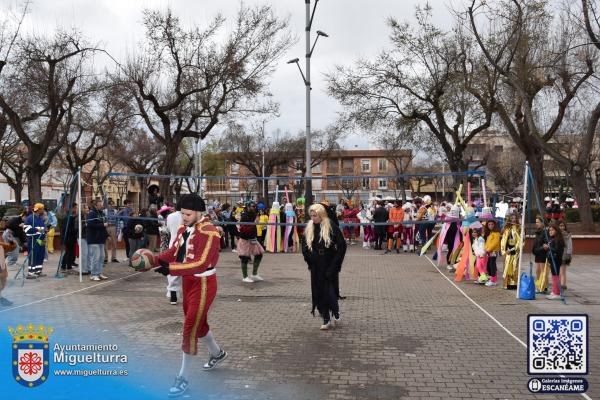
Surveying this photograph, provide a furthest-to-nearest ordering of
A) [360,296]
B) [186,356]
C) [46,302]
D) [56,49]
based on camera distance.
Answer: [56,49], [360,296], [46,302], [186,356]

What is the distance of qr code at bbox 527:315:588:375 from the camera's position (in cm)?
428

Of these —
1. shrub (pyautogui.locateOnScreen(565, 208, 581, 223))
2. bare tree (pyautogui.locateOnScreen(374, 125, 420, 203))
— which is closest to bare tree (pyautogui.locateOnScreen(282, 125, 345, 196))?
bare tree (pyautogui.locateOnScreen(374, 125, 420, 203))

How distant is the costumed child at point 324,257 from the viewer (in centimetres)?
755

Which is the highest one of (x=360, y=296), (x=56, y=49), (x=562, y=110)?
(x=56, y=49)

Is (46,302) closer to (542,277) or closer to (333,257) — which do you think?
(333,257)

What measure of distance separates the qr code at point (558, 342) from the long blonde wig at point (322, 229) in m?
3.63

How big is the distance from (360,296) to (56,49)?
60.3ft

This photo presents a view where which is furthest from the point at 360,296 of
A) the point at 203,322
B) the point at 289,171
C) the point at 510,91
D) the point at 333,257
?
the point at 289,171

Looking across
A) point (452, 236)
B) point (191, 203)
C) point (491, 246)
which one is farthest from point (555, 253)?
point (191, 203)

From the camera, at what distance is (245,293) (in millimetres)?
10500

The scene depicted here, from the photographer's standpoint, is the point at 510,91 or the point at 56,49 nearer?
the point at 56,49

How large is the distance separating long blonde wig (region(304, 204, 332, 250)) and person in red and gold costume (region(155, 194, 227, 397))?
97.7 inches

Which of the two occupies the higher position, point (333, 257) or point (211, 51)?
point (211, 51)

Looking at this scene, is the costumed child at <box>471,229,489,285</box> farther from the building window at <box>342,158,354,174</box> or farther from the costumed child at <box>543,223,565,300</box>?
the building window at <box>342,158,354,174</box>
